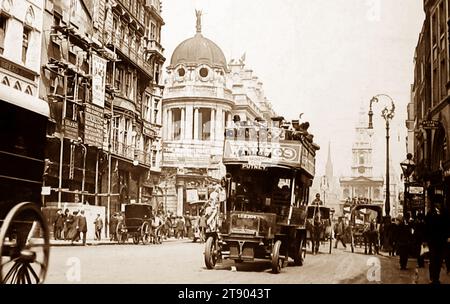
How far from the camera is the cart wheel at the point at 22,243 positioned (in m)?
5.78

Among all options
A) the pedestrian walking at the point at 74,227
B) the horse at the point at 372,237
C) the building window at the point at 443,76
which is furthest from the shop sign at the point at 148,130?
the building window at the point at 443,76

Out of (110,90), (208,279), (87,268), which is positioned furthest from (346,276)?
(110,90)

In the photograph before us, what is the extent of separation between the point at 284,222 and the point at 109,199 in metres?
3.24

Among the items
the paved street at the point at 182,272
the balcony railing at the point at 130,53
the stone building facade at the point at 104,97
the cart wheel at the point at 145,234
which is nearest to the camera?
the paved street at the point at 182,272

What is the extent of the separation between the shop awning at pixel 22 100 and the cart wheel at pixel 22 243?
1263 mm

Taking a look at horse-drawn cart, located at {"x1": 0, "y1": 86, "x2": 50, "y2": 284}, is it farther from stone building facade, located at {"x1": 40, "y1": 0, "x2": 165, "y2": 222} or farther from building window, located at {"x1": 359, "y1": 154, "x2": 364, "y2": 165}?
building window, located at {"x1": 359, "y1": 154, "x2": 364, "y2": 165}

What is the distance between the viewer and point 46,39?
9242mm

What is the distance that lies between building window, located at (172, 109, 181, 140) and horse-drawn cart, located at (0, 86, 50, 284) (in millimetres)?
4856

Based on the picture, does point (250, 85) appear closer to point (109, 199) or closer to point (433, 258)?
point (109, 199)

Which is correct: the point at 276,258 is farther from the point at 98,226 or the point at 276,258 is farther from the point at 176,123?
the point at 176,123

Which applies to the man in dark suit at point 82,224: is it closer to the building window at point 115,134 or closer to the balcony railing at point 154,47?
the building window at point 115,134

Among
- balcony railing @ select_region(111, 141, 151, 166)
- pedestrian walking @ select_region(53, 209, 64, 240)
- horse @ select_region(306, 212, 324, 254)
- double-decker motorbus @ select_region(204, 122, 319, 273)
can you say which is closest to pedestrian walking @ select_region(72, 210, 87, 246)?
pedestrian walking @ select_region(53, 209, 64, 240)

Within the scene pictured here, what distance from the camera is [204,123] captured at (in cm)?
1248

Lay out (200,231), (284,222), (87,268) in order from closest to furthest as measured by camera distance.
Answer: (87,268)
(284,222)
(200,231)
